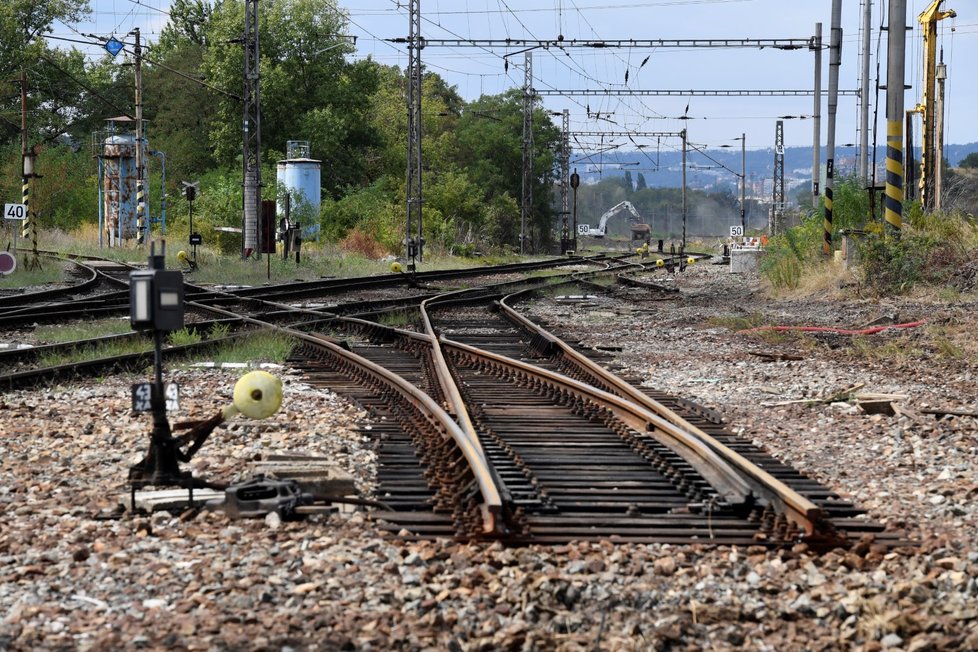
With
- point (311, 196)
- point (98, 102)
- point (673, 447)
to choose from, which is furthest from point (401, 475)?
point (98, 102)

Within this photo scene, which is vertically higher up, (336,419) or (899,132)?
(899,132)

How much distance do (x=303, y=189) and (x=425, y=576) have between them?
1619 inches

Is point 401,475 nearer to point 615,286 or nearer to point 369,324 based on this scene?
point 369,324

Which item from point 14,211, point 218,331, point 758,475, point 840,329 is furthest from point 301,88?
point 758,475

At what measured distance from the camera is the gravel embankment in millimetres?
4258

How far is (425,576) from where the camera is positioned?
483 cm

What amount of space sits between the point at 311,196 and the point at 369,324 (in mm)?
31218

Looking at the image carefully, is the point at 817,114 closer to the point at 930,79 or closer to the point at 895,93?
the point at 930,79

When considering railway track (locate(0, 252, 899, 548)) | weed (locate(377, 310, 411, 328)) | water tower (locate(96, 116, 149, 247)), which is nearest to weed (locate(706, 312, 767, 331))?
weed (locate(377, 310, 411, 328))

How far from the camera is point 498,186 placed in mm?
83188

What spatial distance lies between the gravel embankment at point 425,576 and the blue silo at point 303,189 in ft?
113

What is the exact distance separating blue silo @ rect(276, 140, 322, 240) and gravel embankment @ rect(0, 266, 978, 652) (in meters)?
34.4

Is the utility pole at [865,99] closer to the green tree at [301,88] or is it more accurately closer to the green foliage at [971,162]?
the green tree at [301,88]

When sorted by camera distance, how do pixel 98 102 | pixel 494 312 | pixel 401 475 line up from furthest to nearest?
1. pixel 98 102
2. pixel 494 312
3. pixel 401 475
